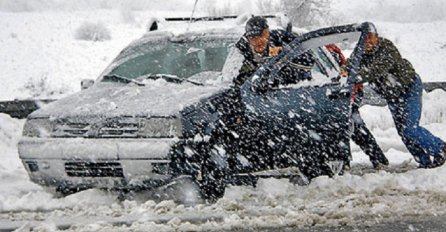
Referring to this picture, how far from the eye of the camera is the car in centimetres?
533

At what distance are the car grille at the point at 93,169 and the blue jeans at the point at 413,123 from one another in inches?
119

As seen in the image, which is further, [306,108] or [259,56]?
[259,56]

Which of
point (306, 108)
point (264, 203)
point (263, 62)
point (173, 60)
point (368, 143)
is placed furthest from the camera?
point (368, 143)

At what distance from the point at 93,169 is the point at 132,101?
0.70 meters

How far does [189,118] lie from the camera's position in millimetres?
5402

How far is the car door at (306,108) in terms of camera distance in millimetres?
6070

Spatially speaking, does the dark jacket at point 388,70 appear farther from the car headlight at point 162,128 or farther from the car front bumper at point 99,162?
the car front bumper at point 99,162

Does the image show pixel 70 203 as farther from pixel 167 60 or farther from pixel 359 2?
pixel 359 2

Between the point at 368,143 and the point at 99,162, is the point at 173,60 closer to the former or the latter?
the point at 99,162

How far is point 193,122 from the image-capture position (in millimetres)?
5418

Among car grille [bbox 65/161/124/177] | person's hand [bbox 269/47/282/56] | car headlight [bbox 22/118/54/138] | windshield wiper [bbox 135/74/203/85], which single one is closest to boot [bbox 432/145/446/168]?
person's hand [bbox 269/47/282/56]

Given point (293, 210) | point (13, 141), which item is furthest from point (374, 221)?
point (13, 141)

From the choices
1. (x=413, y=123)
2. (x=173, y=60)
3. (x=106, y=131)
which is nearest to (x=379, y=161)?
(x=413, y=123)

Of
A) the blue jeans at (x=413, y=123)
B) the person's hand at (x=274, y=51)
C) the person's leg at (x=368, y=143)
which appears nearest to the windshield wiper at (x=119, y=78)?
the person's hand at (x=274, y=51)
